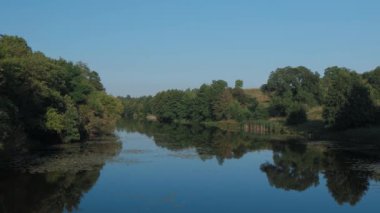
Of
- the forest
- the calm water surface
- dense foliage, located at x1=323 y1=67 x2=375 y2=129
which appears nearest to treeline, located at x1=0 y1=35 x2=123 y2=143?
the forest

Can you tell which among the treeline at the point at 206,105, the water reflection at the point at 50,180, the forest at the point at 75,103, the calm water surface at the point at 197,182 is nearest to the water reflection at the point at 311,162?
the calm water surface at the point at 197,182

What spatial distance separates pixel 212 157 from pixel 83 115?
25390 mm

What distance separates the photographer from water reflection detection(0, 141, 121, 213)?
2644 centimetres

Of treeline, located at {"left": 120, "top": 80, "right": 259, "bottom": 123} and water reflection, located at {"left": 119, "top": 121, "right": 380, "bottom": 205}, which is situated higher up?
treeline, located at {"left": 120, "top": 80, "right": 259, "bottom": 123}

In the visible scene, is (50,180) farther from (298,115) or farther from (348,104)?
(298,115)

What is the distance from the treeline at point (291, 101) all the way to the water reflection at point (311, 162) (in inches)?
338

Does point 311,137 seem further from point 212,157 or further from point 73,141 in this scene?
point 73,141

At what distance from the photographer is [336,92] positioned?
71.1 meters

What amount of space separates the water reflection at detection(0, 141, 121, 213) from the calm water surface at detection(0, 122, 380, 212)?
0.16 ft

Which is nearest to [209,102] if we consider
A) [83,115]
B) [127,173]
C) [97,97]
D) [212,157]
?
[97,97]

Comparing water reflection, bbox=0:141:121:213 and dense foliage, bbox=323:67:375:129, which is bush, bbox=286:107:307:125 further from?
water reflection, bbox=0:141:121:213

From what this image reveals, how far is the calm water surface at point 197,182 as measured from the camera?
87.9 ft

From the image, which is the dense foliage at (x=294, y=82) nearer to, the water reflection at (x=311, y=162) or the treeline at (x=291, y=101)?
the treeline at (x=291, y=101)

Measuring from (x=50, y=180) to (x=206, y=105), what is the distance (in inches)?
4012
